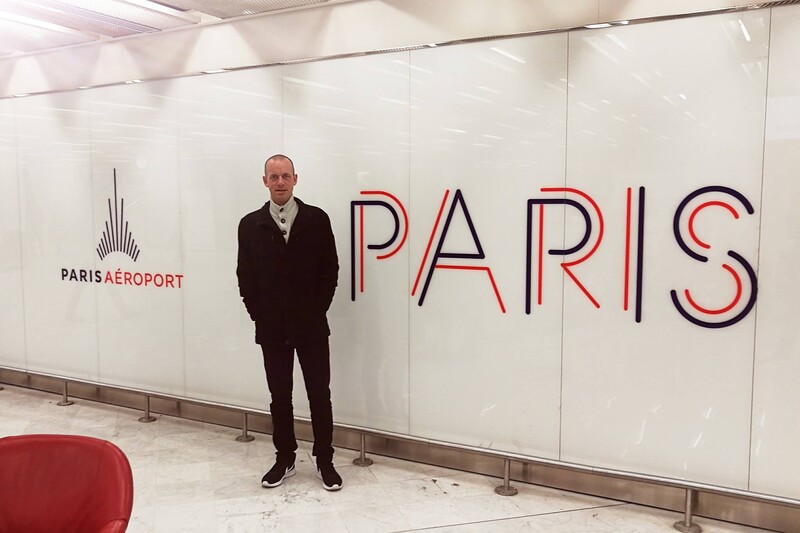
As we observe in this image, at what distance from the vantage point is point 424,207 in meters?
4.24

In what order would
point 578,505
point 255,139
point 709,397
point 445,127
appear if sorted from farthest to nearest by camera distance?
1. point 255,139
2. point 445,127
3. point 578,505
4. point 709,397

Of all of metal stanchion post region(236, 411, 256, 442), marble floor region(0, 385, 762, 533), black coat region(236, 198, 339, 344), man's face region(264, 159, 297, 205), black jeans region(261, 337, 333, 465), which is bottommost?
marble floor region(0, 385, 762, 533)

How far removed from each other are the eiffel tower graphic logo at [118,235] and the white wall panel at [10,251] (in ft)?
3.91

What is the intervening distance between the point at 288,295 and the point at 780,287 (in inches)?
109

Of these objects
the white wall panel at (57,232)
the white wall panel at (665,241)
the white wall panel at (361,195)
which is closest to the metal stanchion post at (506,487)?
the white wall panel at (665,241)

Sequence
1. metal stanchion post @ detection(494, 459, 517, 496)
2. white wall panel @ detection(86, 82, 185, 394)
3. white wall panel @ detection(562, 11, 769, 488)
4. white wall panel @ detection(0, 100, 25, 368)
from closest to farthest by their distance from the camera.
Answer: white wall panel @ detection(562, 11, 769, 488), metal stanchion post @ detection(494, 459, 517, 496), white wall panel @ detection(86, 82, 185, 394), white wall panel @ detection(0, 100, 25, 368)

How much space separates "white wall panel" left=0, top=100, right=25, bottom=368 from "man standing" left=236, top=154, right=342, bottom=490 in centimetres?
331

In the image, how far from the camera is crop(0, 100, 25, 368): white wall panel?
6086mm

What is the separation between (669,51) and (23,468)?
357 cm

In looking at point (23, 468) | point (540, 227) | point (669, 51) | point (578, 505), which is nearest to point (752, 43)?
point (669, 51)

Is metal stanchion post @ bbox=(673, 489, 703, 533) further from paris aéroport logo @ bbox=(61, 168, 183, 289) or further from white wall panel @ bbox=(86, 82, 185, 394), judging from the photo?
paris aéroport logo @ bbox=(61, 168, 183, 289)

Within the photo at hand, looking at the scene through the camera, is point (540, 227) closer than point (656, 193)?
No

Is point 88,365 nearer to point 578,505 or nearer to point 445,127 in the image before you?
point 445,127

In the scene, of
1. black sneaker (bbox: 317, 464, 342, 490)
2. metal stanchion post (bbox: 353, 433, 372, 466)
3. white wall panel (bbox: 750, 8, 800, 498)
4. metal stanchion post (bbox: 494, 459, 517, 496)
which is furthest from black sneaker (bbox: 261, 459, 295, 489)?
white wall panel (bbox: 750, 8, 800, 498)
